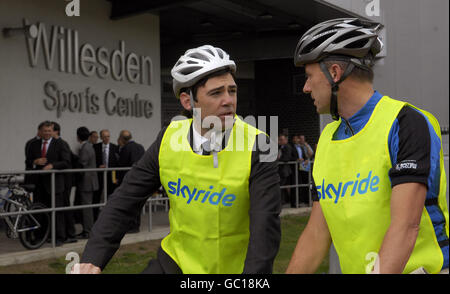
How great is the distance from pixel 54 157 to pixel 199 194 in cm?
694

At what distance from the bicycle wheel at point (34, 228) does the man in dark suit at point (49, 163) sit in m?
0.21

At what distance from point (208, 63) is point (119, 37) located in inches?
458

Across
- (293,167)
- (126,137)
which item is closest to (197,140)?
(126,137)

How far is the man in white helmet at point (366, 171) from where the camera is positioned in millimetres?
1949

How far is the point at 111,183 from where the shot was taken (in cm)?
1034

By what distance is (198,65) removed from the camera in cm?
256

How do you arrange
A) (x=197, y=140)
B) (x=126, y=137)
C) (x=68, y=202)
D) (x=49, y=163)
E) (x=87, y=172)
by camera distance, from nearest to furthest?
(x=197, y=140) < (x=49, y=163) < (x=68, y=202) < (x=87, y=172) < (x=126, y=137)

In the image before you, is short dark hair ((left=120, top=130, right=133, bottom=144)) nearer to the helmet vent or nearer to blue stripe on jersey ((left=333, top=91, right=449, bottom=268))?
the helmet vent

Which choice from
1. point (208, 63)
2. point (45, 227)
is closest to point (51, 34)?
point (45, 227)

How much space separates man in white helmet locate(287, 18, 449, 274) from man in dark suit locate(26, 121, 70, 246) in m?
7.16

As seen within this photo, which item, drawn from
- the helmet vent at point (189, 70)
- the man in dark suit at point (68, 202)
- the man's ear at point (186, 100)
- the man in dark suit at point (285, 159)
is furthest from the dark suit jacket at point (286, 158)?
the helmet vent at point (189, 70)

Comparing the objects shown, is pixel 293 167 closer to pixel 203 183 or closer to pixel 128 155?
pixel 128 155

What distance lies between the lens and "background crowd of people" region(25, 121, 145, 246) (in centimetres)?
901

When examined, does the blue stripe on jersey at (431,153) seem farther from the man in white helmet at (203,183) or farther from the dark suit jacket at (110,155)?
the dark suit jacket at (110,155)
